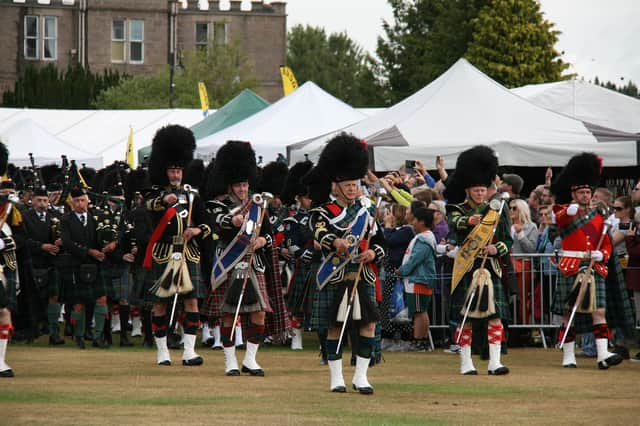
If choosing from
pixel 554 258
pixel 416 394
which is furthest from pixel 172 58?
pixel 416 394

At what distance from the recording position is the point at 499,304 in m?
12.4

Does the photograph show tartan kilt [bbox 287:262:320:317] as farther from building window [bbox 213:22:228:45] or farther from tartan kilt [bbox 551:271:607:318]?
building window [bbox 213:22:228:45]

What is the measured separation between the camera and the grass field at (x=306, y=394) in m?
9.47

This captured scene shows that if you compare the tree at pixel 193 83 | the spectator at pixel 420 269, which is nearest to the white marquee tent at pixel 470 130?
the spectator at pixel 420 269

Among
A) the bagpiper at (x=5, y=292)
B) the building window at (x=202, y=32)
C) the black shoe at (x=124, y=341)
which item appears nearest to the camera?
the bagpiper at (x=5, y=292)

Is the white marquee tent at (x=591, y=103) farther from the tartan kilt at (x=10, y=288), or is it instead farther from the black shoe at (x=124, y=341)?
the tartan kilt at (x=10, y=288)

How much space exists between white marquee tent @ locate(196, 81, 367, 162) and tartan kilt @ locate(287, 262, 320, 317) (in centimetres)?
669

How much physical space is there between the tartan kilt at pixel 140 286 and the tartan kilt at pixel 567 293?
4.11 m

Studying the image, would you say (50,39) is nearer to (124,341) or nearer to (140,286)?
(124,341)

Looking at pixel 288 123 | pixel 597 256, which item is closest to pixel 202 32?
pixel 288 123

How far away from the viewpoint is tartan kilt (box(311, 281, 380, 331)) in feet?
36.1

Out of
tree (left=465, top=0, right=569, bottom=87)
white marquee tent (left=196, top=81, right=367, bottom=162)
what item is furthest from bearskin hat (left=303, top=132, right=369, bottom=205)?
tree (left=465, top=0, right=569, bottom=87)

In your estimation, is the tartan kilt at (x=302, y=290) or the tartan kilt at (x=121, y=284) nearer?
the tartan kilt at (x=302, y=290)

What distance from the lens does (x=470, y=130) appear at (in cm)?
1856
